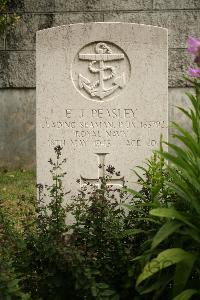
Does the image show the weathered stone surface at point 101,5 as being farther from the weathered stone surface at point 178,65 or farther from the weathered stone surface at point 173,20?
the weathered stone surface at point 178,65

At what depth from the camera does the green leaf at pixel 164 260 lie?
A: 2.98 metres

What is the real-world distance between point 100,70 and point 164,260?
2.12 metres

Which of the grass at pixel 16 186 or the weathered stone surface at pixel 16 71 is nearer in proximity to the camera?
the grass at pixel 16 186

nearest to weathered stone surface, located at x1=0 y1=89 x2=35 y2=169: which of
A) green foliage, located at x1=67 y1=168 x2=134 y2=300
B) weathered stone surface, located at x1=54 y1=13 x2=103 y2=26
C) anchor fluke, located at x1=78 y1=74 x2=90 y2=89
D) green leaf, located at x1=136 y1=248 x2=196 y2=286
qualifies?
weathered stone surface, located at x1=54 y1=13 x2=103 y2=26

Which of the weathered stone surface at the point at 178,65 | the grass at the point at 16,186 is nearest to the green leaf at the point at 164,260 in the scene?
the grass at the point at 16,186

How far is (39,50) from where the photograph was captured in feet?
15.1

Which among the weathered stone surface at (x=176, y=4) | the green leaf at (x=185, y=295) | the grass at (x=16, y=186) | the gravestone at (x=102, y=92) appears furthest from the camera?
the weathered stone surface at (x=176, y=4)

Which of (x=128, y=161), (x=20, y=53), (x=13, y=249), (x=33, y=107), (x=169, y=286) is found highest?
(x=20, y=53)

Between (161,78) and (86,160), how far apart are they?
929 mm

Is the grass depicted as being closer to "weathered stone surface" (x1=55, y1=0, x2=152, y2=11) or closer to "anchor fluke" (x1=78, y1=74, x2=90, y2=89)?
"anchor fluke" (x1=78, y1=74, x2=90, y2=89)

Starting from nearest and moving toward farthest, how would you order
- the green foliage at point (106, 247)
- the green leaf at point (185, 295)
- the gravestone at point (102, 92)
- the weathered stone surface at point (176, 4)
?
the green leaf at point (185, 295), the green foliage at point (106, 247), the gravestone at point (102, 92), the weathered stone surface at point (176, 4)

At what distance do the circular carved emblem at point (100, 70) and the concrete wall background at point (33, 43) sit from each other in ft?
12.6

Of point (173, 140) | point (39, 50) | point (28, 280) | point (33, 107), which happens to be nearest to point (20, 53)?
point (33, 107)

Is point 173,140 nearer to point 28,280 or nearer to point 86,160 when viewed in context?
point 86,160
